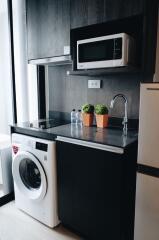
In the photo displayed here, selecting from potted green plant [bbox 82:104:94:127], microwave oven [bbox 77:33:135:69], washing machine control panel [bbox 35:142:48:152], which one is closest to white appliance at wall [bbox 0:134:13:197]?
washing machine control panel [bbox 35:142:48:152]

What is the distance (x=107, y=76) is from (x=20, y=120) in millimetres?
1291

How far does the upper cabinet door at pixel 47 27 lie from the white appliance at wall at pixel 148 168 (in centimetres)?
101

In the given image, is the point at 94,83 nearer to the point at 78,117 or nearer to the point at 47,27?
the point at 78,117

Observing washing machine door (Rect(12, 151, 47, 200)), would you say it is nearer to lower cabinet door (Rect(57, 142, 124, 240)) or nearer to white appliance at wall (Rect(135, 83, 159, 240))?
lower cabinet door (Rect(57, 142, 124, 240))

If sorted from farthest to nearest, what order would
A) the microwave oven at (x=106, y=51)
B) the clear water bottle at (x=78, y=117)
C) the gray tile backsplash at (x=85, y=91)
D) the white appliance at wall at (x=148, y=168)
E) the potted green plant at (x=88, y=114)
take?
the clear water bottle at (x=78, y=117) → the potted green plant at (x=88, y=114) → the gray tile backsplash at (x=85, y=91) → the microwave oven at (x=106, y=51) → the white appliance at wall at (x=148, y=168)

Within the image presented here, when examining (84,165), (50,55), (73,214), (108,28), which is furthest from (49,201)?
(108,28)

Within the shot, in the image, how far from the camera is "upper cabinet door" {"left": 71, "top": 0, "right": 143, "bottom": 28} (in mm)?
1555

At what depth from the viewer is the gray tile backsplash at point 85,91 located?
202 centimetres

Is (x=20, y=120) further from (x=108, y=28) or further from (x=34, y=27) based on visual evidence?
(x=108, y=28)

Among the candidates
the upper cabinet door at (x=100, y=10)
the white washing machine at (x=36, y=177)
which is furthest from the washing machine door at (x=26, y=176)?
the upper cabinet door at (x=100, y=10)

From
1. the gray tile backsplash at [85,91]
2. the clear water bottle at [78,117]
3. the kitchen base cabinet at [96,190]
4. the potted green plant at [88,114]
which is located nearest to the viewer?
the kitchen base cabinet at [96,190]

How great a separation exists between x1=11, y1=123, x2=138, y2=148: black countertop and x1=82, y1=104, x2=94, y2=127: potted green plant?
8 centimetres

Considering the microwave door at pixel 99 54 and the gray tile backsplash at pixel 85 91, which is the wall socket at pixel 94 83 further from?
the microwave door at pixel 99 54

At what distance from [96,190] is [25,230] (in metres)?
0.90
